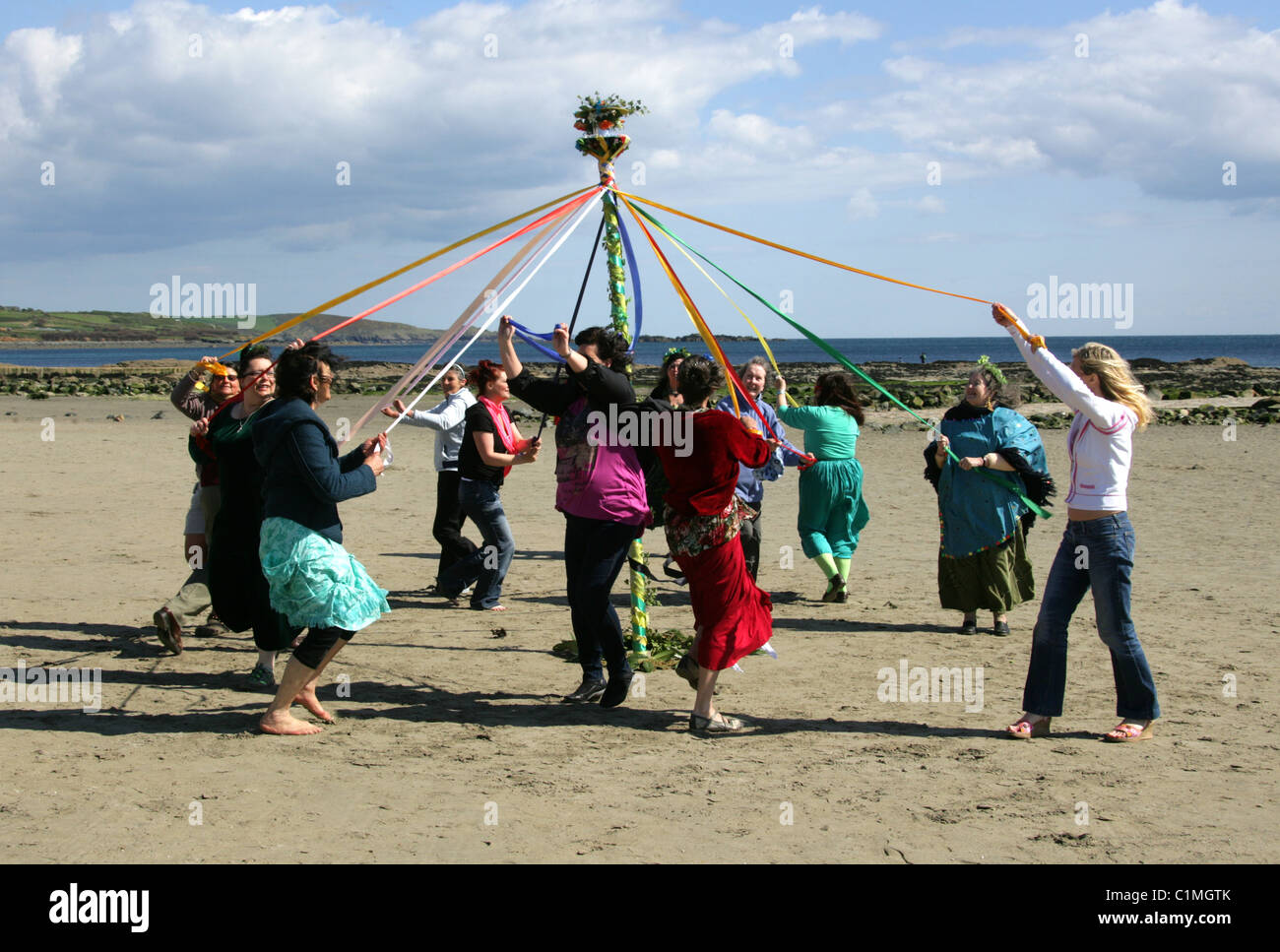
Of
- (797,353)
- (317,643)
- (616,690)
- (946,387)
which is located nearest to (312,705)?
(317,643)

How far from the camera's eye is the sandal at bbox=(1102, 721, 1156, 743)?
5.08 m

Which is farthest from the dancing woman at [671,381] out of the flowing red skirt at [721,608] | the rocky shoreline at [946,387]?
the rocky shoreline at [946,387]

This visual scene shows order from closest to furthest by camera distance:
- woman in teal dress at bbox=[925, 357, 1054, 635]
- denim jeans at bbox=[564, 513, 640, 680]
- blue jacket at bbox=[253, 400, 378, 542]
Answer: blue jacket at bbox=[253, 400, 378, 542], denim jeans at bbox=[564, 513, 640, 680], woman in teal dress at bbox=[925, 357, 1054, 635]

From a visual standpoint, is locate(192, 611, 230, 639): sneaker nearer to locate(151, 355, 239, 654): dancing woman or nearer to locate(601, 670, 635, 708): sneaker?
locate(151, 355, 239, 654): dancing woman

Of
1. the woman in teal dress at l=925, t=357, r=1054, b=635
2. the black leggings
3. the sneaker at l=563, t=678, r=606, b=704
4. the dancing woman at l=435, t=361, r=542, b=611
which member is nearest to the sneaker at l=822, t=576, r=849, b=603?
the woman in teal dress at l=925, t=357, r=1054, b=635

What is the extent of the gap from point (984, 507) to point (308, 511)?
4.33 meters

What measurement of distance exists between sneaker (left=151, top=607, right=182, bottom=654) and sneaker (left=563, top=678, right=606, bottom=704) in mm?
2417

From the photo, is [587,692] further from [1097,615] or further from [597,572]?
[1097,615]

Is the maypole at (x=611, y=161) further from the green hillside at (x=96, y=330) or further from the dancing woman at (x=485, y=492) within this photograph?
the green hillside at (x=96, y=330)

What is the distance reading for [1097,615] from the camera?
196 inches

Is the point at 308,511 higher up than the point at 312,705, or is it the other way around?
the point at 308,511

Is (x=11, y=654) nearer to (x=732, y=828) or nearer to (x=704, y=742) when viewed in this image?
(x=704, y=742)

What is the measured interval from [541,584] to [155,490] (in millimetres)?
7210
